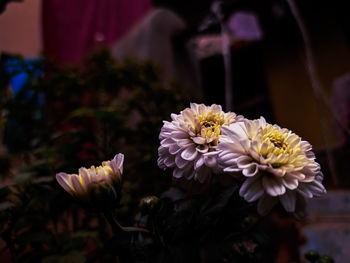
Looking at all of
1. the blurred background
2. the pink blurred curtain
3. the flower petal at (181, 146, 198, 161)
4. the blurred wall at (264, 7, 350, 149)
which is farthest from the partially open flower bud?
the pink blurred curtain

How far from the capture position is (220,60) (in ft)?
6.48

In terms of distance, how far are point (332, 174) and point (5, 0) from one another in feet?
4.87

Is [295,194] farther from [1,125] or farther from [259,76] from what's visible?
[259,76]

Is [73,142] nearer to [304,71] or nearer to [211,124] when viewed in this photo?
[211,124]

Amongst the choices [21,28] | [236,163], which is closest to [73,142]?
→ [236,163]

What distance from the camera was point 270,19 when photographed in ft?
6.48

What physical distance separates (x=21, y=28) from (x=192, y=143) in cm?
158

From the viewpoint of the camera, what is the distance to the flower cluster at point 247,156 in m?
0.42

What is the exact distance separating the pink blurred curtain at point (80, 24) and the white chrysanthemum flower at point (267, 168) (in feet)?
5.23

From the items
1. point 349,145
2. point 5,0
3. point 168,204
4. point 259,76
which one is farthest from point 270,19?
point 168,204

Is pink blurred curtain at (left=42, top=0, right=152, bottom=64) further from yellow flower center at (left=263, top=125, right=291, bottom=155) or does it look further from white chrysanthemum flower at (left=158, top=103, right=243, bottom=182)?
yellow flower center at (left=263, top=125, right=291, bottom=155)

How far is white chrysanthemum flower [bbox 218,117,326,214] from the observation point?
416 mm

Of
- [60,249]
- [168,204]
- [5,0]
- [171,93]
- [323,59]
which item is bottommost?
[60,249]

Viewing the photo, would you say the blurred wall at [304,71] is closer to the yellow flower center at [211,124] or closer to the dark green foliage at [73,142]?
the dark green foliage at [73,142]
